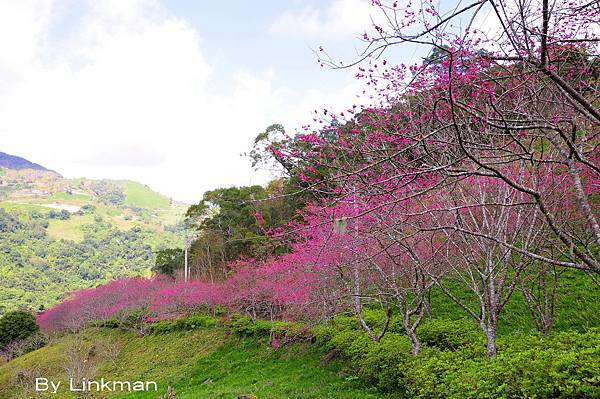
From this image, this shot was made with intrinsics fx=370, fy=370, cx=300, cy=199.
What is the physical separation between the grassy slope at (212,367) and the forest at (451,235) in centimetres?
49

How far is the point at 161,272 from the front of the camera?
Answer: 32.1 meters

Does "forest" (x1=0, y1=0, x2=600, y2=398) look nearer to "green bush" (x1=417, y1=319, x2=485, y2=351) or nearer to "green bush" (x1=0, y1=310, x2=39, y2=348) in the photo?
"green bush" (x1=417, y1=319, x2=485, y2=351)

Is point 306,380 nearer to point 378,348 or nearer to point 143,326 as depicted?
point 378,348

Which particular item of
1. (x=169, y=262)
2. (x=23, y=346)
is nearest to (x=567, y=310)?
(x=169, y=262)

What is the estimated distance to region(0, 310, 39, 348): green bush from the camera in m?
26.4

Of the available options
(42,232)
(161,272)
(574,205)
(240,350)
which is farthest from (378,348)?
(42,232)

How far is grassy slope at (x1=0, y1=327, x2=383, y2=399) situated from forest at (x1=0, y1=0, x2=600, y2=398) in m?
0.49

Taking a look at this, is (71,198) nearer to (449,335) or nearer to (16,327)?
(16,327)

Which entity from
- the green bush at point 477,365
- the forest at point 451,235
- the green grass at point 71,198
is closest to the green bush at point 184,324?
the forest at point 451,235

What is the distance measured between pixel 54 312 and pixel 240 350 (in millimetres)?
23107

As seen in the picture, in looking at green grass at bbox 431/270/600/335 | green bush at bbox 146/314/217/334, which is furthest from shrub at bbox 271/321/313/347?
green bush at bbox 146/314/217/334

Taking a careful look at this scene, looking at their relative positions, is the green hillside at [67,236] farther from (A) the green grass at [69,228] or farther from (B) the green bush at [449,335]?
(B) the green bush at [449,335]

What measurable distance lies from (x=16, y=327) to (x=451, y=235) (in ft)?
106

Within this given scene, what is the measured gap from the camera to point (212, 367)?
12.7 metres
